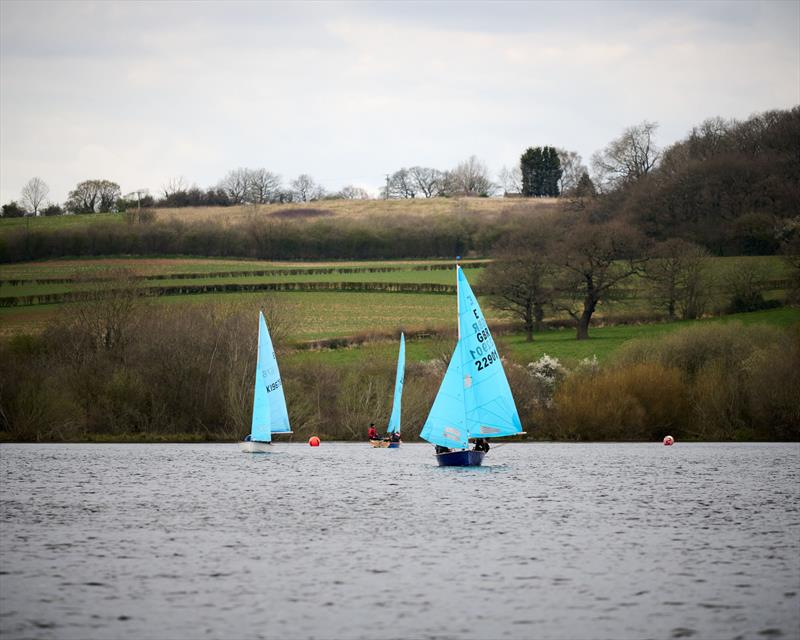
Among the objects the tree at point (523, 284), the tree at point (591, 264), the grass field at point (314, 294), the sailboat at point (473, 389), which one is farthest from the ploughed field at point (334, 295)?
the sailboat at point (473, 389)

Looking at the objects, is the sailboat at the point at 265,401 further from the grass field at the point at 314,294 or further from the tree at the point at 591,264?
the tree at the point at 591,264

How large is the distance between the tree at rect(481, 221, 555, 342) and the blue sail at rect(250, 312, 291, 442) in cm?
4059

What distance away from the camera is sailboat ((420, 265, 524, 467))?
4625 centimetres

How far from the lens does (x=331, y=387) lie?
77.0 m

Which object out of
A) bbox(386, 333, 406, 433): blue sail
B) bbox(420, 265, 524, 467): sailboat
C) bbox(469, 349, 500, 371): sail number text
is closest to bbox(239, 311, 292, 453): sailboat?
bbox(386, 333, 406, 433): blue sail

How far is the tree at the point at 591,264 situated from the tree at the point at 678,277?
5.44 ft

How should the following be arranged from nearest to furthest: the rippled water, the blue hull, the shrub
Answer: the rippled water → the blue hull → the shrub

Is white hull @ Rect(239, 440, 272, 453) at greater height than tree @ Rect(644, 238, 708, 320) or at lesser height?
lesser

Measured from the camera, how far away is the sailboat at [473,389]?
46.2 metres

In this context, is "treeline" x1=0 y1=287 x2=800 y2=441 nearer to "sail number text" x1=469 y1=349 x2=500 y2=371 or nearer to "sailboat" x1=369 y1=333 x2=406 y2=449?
"sailboat" x1=369 y1=333 x2=406 y2=449

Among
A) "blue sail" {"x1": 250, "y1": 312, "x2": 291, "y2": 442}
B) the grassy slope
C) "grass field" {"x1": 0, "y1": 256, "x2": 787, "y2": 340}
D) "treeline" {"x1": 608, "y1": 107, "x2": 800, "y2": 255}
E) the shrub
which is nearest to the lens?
"blue sail" {"x1": 250, "y1": 312, "x2": 291, "y2": 442}

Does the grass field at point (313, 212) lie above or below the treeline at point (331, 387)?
above

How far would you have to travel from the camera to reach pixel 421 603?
23953mm

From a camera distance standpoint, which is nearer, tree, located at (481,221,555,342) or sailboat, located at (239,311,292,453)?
sailboat, located at (239,311,292,453)
